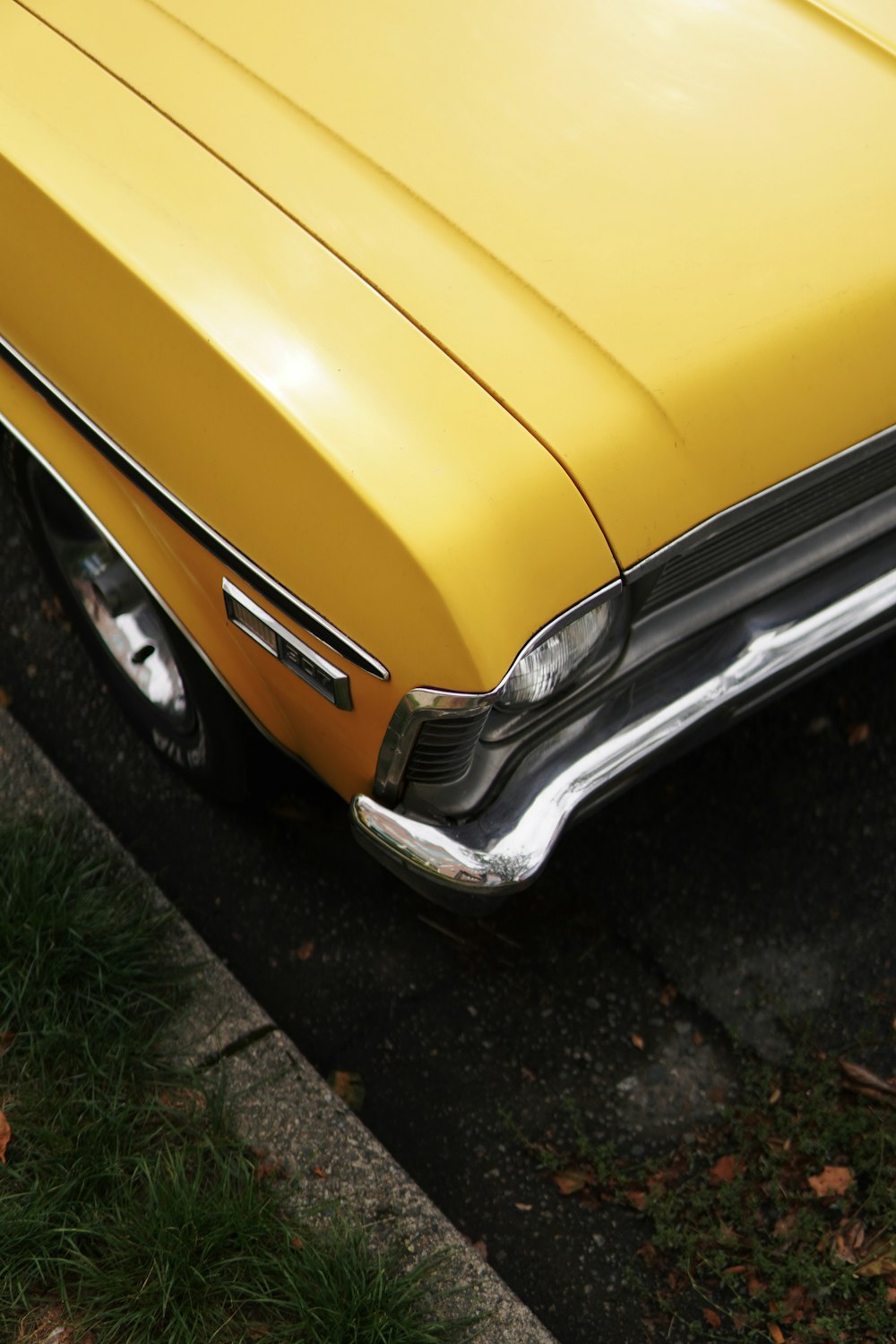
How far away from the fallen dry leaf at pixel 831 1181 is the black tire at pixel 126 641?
4.45 feet

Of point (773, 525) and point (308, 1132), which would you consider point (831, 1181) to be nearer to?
point (308, 1132)

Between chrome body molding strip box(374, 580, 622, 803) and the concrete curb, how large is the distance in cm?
79

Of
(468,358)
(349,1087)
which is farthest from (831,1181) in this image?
(468,358)

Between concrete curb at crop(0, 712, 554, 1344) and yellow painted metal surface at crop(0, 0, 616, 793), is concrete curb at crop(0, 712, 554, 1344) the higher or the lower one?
the lower one

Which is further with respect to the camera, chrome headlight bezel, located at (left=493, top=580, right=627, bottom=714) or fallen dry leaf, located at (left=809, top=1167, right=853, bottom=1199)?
fallen dry leaf, located at (left=809, top=1167, right=853, bottom=1199)

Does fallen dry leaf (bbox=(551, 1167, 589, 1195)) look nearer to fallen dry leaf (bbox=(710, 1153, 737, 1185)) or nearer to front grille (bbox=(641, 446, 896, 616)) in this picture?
fallen dry leaf (bbox=(710, 1153, 737, 1185))

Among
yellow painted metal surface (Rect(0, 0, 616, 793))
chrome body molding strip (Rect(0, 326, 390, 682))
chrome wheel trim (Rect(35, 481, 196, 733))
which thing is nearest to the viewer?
yellow painted metal surface (Rect(0, 0, 616, 793))

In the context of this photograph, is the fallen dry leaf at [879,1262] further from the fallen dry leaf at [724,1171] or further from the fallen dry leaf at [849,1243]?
the fallen dry leaf at [724,1171]

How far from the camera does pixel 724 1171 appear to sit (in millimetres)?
2266

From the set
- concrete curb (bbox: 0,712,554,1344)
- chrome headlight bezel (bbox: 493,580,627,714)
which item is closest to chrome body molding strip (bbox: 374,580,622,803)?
chrome headlight bezel (bbox: 493,580,627,714)

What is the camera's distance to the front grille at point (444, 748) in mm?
1744

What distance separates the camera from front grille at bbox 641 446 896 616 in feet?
6.26

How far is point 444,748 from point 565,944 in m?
0.95

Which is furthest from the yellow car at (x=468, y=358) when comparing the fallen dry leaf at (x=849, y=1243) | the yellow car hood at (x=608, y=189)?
the fallen dry leaf at (x=849, y=1243)
